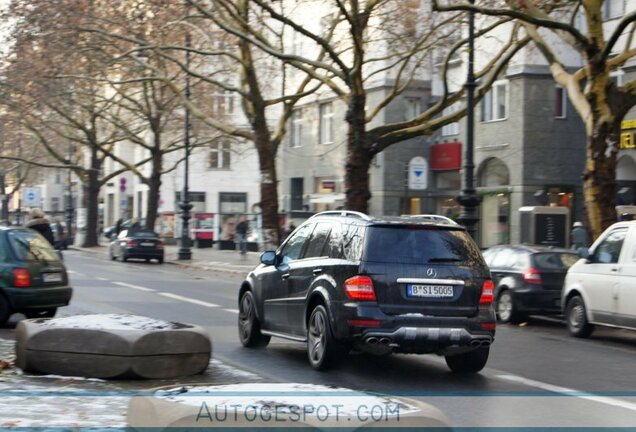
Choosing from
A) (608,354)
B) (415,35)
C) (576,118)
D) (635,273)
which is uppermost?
(415,35)

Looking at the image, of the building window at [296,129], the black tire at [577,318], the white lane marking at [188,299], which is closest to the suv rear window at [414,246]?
the black tire at [577,318]

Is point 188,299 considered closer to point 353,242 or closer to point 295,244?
point 295,244

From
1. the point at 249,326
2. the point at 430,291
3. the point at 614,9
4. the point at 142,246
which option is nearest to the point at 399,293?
the point at 430,291

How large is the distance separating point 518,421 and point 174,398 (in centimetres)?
406

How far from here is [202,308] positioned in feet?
62.3

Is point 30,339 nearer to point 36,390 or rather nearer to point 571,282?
point 36,390

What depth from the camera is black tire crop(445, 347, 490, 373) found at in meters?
11.3

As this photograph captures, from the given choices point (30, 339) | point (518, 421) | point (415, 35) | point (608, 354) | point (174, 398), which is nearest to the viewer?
point (174, 398)

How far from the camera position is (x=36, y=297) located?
51.8 feet

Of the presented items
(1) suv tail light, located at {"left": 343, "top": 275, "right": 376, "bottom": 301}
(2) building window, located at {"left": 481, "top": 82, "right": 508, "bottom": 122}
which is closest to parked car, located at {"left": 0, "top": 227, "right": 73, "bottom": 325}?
(1) suv tail light, located at {"left": 343, "top": 275, "right": 376, "bottom": 301}

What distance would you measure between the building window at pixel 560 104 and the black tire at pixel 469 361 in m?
25.0

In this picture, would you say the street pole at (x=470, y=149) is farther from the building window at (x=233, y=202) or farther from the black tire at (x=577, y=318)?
the building window at (x=233, y=202)

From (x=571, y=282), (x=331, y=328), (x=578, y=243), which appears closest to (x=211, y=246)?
(x=578, y=243)

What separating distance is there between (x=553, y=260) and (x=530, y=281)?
0.71 m
